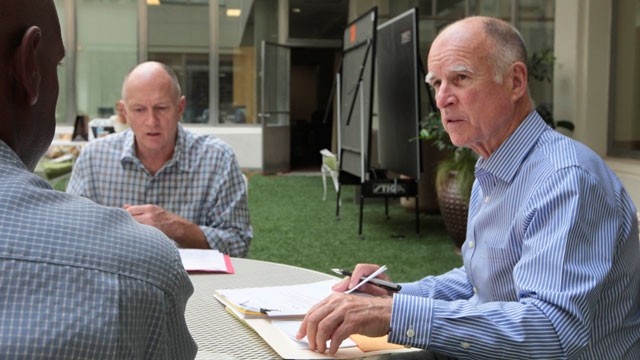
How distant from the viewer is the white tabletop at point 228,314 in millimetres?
1167

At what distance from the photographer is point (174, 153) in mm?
2395

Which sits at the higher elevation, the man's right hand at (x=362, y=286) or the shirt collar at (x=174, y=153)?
the shirt collar at (x=174, y=153)

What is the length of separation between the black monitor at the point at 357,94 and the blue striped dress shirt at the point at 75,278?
486 centimetres

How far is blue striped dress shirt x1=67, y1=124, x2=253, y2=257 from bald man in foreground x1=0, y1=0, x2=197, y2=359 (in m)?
1.67

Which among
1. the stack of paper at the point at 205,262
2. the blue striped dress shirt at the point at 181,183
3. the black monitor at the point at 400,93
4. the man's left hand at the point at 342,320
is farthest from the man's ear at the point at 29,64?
the black monitor at the point at 400,93

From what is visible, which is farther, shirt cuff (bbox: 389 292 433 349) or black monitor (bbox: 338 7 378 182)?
black monitor (bbox: 338 7 378 182)

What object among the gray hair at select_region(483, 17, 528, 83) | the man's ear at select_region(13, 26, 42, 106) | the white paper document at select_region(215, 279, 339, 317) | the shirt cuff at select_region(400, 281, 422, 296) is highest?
the gray hair at select_region(483, 17, 528, 83)

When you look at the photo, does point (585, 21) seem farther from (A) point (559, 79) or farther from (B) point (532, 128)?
(B) point (532, 128)

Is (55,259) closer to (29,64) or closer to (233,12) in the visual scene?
(29,64)

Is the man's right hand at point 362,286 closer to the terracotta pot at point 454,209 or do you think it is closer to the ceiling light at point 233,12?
the terracotta pot at point 454,209

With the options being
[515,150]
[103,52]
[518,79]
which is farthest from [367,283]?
[103,52]

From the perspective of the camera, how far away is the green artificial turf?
15.6 ft

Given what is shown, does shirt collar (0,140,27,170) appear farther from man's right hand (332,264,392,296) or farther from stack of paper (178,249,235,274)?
stack of paper (178,249,235,274)

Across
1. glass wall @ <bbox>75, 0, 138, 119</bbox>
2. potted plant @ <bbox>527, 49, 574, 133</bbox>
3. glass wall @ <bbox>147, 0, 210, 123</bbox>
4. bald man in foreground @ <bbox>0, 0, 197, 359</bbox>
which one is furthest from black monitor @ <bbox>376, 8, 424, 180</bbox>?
glass wall @ <bbox>75, 0, 138, 119</bbox>
